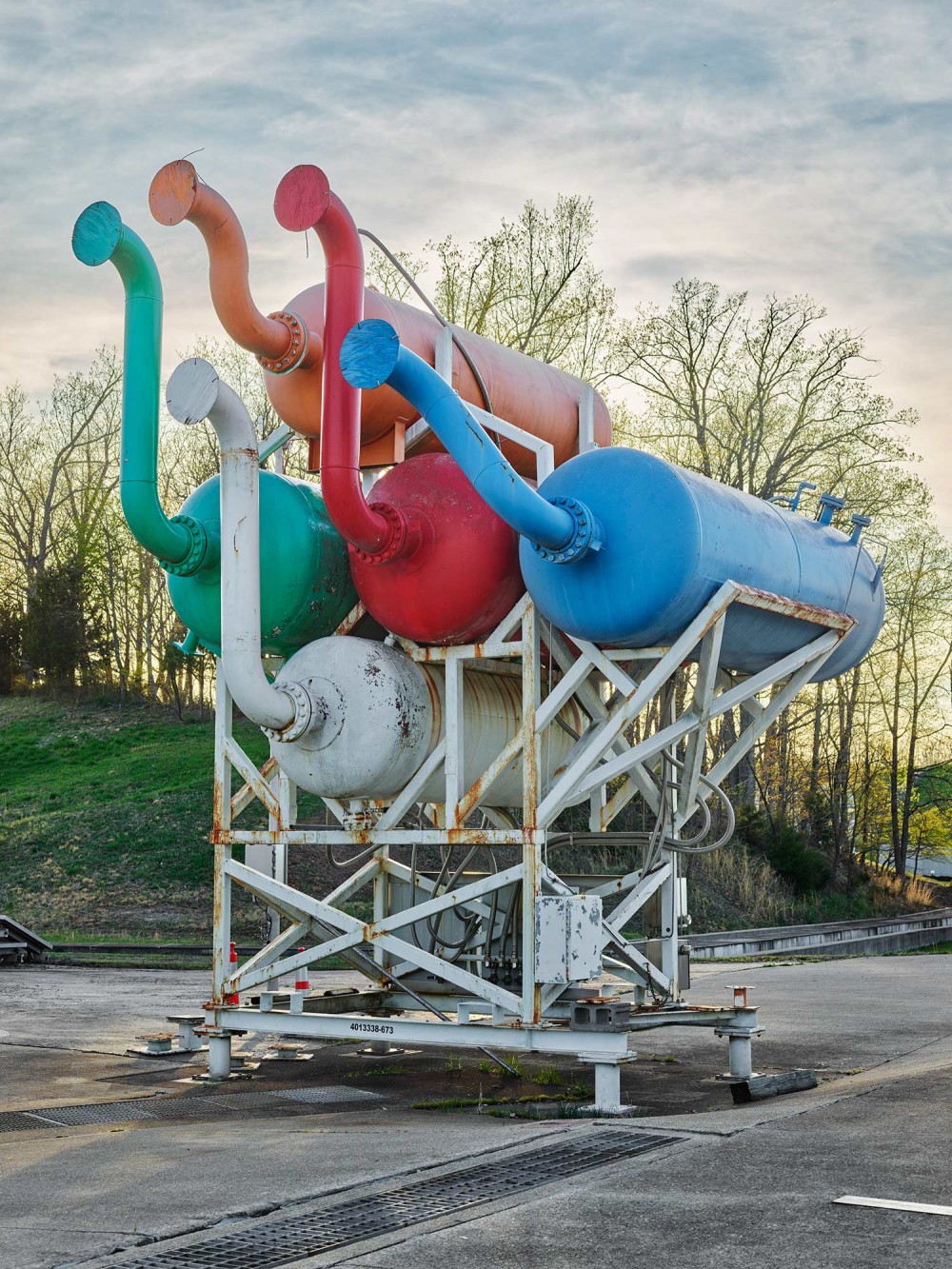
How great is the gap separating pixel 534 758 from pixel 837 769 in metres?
Answer: 34.4

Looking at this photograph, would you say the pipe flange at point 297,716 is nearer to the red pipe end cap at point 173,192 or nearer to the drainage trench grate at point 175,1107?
the drainage trench grate at point 175,1107

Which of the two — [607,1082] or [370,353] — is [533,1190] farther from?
[370,353]

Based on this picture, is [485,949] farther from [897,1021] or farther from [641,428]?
[641,428]

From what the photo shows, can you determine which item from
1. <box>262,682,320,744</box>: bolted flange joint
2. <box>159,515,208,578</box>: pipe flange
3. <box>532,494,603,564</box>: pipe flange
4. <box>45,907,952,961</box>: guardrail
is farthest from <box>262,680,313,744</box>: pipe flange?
<box>45,907,952,961</box>: guardrail

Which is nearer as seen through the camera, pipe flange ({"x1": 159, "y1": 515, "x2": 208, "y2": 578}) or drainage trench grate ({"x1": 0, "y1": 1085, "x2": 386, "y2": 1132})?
drainage trench grate ({"x1": 0, "y1": 1085, "x2": 386, "y2": 1132})

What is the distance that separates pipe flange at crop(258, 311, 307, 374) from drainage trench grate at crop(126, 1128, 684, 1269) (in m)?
6.07

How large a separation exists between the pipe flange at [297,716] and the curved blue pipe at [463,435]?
7.07 ft

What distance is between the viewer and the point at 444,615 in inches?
416

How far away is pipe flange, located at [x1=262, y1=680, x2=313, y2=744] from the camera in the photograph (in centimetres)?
1031

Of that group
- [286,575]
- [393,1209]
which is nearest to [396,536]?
[286,575]

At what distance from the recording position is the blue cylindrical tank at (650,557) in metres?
9.73

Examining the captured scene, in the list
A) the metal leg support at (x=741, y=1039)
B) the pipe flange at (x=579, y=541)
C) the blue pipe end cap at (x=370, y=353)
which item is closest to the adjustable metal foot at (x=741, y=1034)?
the metal leg support at (x=741, y=1039)

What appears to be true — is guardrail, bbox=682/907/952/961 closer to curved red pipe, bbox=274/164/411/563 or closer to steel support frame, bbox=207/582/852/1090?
steel support frame, bbox=207/582/852/1090

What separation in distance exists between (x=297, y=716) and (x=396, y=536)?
5.12 ft
